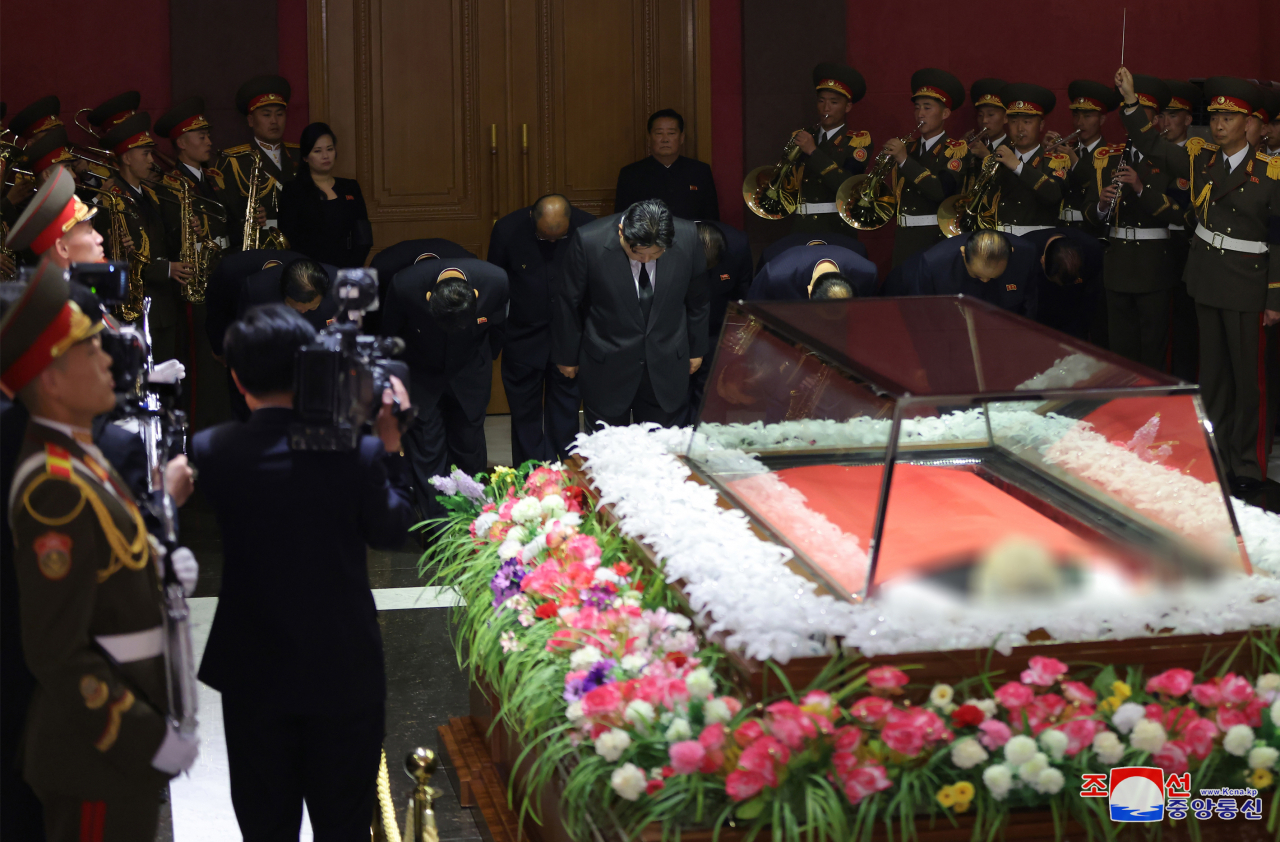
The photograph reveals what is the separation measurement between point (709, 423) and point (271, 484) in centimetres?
139

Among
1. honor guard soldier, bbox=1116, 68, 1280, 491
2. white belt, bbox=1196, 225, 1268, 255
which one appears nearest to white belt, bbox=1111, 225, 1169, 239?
honor guard soldier, bbox=1116, 68, 1280, 491

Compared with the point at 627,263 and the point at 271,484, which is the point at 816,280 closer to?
the point at 627,263

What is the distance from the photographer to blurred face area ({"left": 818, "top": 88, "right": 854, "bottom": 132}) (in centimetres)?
737

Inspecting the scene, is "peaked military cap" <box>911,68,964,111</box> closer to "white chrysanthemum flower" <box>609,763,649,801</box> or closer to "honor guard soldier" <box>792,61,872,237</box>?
"honor guard soldier" <box>792,61,872,237</box>

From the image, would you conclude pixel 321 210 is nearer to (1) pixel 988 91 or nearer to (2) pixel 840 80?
(2) pixel 840 80

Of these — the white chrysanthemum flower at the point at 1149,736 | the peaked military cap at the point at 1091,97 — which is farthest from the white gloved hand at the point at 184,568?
the peaked military cap at the point at 1091,97

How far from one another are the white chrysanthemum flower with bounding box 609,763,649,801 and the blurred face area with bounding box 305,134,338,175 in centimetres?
492

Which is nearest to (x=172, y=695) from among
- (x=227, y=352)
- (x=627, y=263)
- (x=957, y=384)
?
(x=227, y=352)

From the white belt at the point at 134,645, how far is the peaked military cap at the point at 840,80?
19.2 ft

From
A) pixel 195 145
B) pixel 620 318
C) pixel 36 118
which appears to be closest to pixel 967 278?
pixel 620 318

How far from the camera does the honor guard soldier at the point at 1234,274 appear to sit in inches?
237

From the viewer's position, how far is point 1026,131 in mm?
7188

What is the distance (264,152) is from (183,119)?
41 cm

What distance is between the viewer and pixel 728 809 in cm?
215
